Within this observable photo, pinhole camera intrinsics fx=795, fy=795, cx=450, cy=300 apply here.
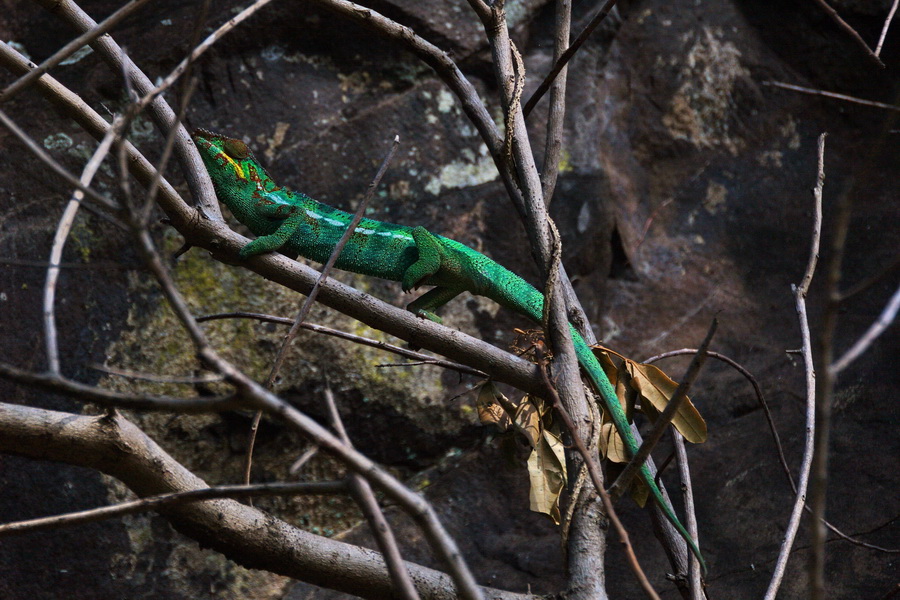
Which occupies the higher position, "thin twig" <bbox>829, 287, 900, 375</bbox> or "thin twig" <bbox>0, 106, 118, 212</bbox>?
"thin twig" <bbox>0, 106, 118, 212</bbox>

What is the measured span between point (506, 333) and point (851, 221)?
2052 mm

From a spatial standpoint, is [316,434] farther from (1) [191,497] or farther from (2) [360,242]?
(2) [360,242]

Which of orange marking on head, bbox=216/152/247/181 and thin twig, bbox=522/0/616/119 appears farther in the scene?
orange marking on head, bbox=216/152/247/181

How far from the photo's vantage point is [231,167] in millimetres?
3203

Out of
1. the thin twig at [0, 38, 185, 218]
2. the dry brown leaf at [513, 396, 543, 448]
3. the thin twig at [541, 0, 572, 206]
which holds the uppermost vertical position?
the thin twig at [541, 0, 572, 206]

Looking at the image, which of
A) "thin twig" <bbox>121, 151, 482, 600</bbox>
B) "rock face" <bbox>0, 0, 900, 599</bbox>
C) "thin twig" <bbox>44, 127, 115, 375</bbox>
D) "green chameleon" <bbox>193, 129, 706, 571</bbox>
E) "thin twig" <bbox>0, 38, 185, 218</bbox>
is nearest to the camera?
"thin twig" <bbox>121, 151, 482, 600</bbox>

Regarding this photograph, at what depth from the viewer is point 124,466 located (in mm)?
1936

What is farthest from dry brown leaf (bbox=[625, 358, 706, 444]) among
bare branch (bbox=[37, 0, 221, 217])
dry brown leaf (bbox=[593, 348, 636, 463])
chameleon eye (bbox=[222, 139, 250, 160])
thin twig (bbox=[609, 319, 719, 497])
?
chameleon eye (bbox=[222, 139, 250, 160])

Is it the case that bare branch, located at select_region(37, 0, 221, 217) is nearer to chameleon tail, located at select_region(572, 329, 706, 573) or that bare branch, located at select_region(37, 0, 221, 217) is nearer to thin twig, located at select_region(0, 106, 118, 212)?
thin twig, located at select_region(0, 106, 118, 212)

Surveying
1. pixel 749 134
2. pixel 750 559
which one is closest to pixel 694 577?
pixel 750 559

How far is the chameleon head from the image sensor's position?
10.4 ft

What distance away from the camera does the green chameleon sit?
3033 mm

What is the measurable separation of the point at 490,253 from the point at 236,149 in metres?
1.58

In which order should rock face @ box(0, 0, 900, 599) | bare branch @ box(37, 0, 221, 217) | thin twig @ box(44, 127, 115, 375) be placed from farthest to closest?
rock face @ box(0, 0, 900, 599) < bare branch @ box(37, 0, 221, 217) < thin twig @ box(44, 127, 115, 375)
